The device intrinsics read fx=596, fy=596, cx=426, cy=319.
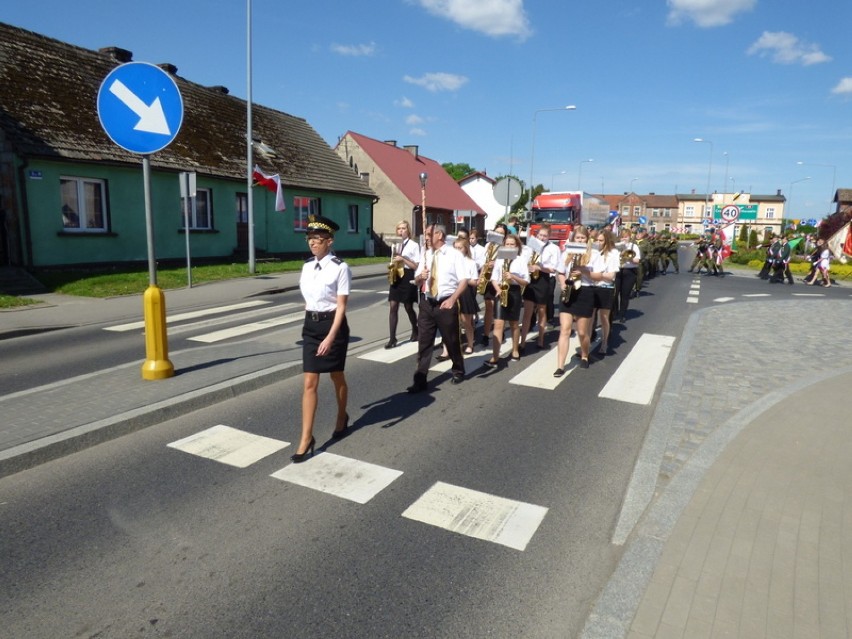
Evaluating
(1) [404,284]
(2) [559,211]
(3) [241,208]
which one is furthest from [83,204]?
(2) [559,211]

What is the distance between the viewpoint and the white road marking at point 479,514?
3.75m

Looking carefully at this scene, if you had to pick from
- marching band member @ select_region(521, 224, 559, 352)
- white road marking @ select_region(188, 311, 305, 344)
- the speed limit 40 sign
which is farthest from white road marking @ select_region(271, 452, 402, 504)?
the speed limit 40 sign

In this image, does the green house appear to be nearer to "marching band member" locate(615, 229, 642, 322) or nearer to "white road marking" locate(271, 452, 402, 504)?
"marching band member" locate(615, 229, 642, 322)

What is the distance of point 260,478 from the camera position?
4.45 metres

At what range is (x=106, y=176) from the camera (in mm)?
17922

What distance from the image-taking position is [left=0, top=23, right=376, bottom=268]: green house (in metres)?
15.8

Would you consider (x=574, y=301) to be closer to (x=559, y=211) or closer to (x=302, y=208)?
(x=302, y=208)

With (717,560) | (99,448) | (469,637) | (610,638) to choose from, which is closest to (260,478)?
(99,448)

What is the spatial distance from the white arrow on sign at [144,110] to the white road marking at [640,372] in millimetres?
5575

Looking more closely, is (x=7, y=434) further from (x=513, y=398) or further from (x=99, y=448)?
(x=513, y=398)

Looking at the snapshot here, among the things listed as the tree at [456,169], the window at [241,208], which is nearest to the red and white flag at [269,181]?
the window at [241,208]

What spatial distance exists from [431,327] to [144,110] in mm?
3733

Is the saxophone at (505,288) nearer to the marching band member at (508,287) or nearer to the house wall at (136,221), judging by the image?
the marching band member at (508,287)

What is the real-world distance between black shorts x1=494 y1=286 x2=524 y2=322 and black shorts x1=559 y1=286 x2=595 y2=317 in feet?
2.37
